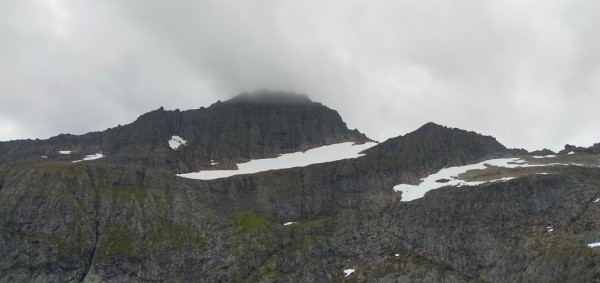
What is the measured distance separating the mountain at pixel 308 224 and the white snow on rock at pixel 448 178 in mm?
1773

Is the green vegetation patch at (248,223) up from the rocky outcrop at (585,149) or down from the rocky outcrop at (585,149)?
down

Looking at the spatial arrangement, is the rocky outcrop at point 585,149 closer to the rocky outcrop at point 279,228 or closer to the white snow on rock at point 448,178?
the white snow on rock at point 448,178

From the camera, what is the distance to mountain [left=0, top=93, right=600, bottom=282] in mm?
119062

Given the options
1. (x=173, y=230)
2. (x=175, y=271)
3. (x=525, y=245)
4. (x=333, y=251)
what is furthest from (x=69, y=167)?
(x=525, y=245)

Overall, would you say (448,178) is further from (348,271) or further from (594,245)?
(594,245)

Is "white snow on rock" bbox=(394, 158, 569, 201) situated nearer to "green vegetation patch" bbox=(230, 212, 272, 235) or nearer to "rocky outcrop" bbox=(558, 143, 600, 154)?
"rocky outcrop" bbox=(558, 143, 600, 154)

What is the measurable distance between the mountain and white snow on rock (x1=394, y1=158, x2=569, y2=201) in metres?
1.77

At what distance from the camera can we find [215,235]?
14788 centimetres

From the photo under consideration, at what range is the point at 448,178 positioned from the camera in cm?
15875

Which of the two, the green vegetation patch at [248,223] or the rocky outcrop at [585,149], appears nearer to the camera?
the green vegetation patch at [248,223]

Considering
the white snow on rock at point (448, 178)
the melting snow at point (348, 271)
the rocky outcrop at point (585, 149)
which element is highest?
the rocky outcrop at point (585, 149)

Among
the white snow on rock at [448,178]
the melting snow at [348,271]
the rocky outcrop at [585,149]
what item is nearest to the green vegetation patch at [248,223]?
the melting snow at [348,271]

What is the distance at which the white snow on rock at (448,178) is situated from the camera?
153 metres

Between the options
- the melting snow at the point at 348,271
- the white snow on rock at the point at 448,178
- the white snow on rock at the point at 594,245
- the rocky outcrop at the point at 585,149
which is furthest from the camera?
the rocky outcrop at the point at 585,149
